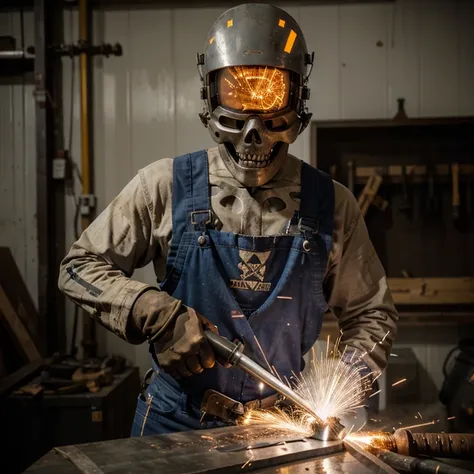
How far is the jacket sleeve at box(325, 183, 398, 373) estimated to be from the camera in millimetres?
1775

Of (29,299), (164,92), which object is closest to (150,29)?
(164,92)

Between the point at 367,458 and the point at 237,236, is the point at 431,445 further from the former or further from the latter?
A: the point at 237,236

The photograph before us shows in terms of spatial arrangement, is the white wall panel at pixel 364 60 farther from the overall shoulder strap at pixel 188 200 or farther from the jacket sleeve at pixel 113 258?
the jacket sleeve at pixel 113 258

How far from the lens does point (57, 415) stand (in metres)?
3.07

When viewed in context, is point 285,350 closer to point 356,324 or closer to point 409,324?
point 356,324

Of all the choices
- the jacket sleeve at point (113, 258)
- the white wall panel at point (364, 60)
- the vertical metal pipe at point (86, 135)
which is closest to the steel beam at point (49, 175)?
the vertical metal pipe at point (86, 135)

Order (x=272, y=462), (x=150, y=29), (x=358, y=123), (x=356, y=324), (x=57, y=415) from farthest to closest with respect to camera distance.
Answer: (x=150, y=29), (x=358, y=123), (x=57, y=415), (x=356, y=324), (x=272, y=462)

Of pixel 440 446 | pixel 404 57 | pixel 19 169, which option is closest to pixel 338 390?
pixel 440 446

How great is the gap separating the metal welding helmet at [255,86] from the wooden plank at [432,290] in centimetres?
201

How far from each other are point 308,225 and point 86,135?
2.48 m

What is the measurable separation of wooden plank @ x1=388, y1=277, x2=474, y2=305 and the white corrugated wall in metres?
0.42

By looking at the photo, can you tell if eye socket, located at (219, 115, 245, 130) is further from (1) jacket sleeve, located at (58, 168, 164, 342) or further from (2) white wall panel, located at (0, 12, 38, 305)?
(2) white wall panel, located at (0, 12, 38, 305)

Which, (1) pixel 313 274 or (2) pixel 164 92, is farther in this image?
(2) pixel 164 92

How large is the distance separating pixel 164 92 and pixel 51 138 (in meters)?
0.85
